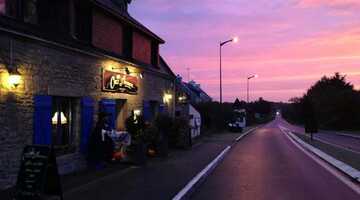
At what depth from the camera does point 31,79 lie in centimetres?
1493

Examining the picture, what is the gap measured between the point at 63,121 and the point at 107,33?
559 centimetres

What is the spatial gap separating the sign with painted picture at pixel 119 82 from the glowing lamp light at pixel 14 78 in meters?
6.44

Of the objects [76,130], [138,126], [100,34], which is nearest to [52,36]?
[76,130]

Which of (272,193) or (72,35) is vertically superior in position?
(72,35)

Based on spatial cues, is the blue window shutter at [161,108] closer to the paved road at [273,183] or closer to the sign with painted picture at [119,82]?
the sign with painted picture at [119,82]

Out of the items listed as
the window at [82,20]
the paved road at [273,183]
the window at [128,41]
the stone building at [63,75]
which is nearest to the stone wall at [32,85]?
the stone building at [63,75]

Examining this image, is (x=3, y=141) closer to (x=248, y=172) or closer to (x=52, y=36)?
(x=52, y=36)

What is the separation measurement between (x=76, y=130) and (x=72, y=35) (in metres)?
2.86

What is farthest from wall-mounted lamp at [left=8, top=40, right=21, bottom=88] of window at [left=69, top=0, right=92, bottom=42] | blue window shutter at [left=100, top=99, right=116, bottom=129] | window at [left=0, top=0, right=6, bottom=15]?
blue window shutter at [left=100, top=99, right=116, bottom=129]

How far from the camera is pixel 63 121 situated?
17859 mm

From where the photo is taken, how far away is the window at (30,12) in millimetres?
15594

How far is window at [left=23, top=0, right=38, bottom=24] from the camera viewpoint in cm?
1559

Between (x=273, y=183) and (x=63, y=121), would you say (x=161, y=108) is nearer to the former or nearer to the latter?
(x=63, y=121)

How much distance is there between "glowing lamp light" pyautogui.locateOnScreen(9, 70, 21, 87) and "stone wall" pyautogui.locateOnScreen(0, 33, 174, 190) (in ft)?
0.39
